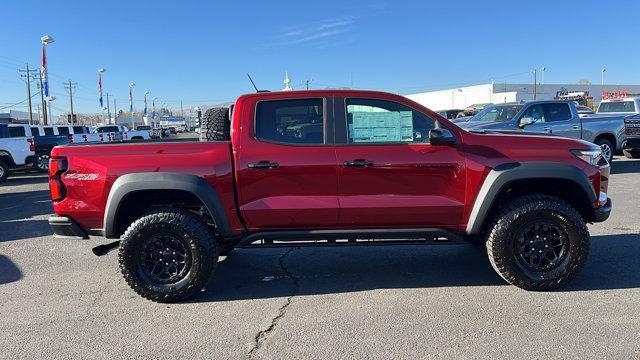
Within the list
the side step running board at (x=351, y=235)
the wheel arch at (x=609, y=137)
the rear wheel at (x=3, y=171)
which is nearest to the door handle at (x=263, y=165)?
the side step running board at (x=351, y=235)

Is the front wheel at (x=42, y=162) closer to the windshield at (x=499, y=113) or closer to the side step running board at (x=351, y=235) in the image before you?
the windshield at (x=499, y=113)

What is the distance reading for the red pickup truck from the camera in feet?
14.6

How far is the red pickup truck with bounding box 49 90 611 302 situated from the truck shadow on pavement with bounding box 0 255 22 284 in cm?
138

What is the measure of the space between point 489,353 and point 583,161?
6.99ft

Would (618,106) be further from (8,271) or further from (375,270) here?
(8,271)

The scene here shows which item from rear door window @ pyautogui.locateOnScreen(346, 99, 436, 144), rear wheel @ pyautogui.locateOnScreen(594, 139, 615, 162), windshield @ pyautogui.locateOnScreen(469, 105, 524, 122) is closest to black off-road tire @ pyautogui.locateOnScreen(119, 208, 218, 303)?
rear door window @ pyautogui.locateOnScreen(346, 99, 436, 144)

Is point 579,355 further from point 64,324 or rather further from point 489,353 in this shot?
point 64,324

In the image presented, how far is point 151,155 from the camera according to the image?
445 centimetres

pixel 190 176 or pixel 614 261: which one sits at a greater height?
pixel 190 176

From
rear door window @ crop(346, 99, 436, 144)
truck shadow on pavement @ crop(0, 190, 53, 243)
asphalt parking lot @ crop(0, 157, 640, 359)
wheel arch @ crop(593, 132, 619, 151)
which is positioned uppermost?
rear door window @ crop(346, 99, 436, 144)

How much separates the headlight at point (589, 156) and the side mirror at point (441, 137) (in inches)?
45.3

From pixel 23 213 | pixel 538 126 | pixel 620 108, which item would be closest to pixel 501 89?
pixel 620 108

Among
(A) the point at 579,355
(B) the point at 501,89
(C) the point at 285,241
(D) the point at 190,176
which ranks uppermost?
(B) the point at 501,89

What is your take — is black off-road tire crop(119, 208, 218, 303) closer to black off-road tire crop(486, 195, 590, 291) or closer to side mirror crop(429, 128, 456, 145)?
side mirror crop(429, 128, 456, 145)
